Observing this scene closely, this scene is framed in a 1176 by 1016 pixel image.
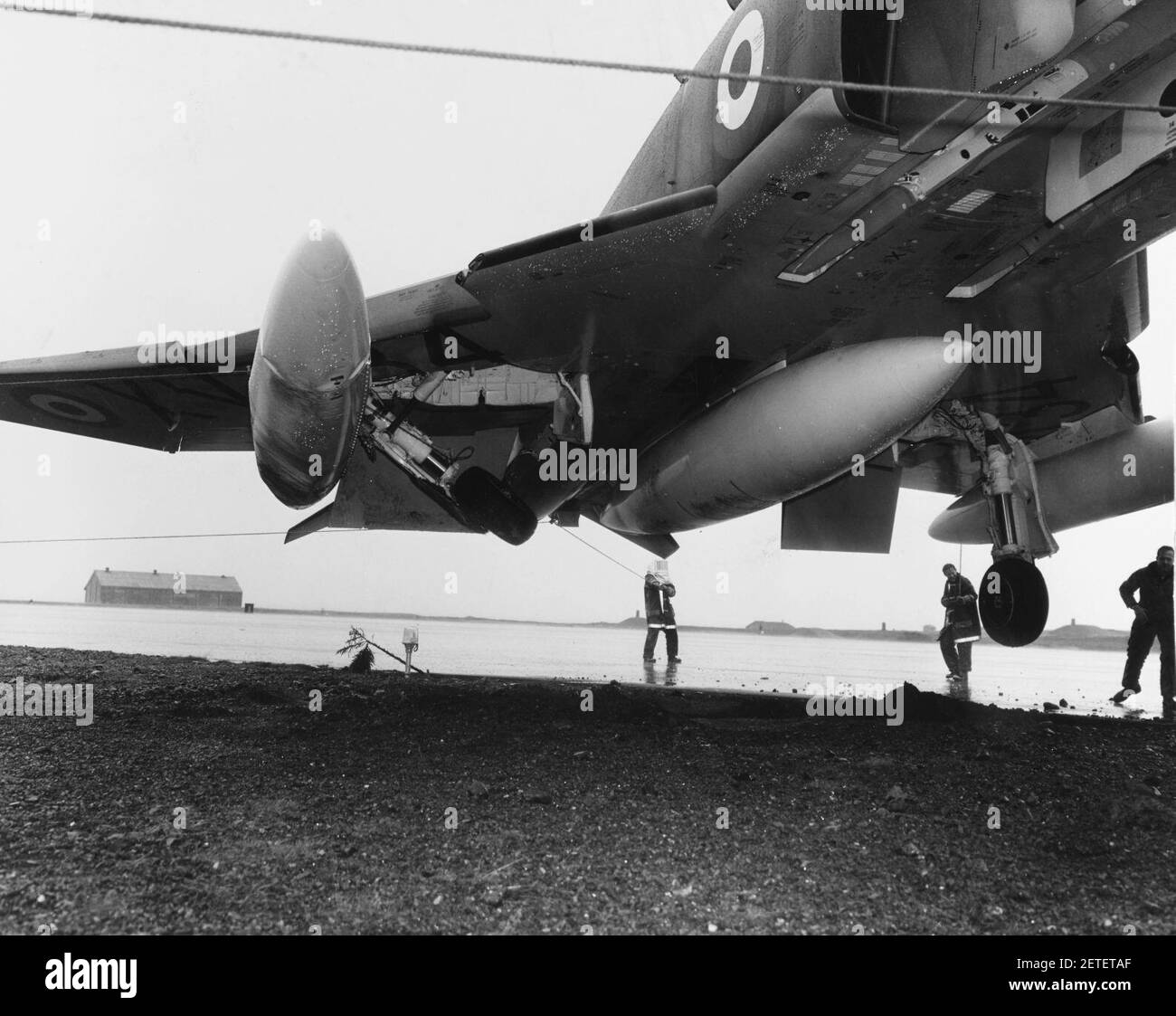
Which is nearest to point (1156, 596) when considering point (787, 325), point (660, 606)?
point (787, 325)

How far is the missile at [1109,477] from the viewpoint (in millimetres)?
7406

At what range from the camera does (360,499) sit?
362 inches

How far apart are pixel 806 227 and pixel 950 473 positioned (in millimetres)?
6133

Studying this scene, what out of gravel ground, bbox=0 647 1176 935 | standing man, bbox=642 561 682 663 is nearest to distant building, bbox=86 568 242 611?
standing man, bbox=642 561 682 663

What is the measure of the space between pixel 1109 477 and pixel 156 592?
6272 centimetres

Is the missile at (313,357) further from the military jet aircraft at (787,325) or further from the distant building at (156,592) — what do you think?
the distant building at (156,592)

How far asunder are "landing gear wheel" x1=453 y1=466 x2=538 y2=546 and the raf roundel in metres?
3.08

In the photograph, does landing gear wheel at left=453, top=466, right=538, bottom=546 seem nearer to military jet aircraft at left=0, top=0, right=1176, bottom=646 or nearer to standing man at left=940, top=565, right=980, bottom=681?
military jet aircraft at left=0, top=0, right=1176, bottom=646

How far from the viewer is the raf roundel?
15.5 feet

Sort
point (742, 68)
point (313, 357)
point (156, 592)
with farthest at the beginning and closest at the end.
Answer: point (156, 592) → point (742, 68) → point (313, 357)

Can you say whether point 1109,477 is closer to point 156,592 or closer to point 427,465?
point 427,465

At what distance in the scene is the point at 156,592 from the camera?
2365 inches

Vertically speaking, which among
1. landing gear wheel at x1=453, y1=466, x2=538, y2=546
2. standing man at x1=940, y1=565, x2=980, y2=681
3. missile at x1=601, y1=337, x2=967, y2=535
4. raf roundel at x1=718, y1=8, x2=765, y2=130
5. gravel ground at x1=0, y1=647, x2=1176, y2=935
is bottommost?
gravel ground at x1=0, y1=647, x2=1176, y2=935
